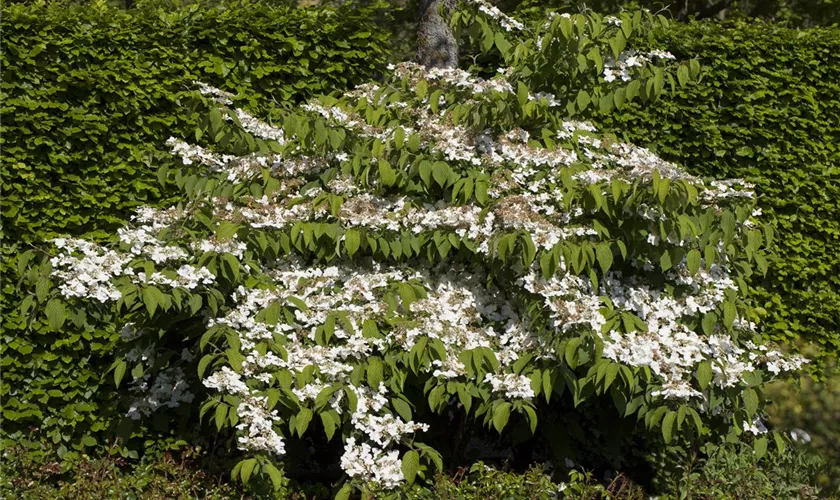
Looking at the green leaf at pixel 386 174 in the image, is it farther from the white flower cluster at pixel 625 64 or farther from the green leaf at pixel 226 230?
the white flower cluster at pixel 625 64

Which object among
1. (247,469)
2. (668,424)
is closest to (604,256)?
(668,424)

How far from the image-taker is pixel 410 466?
4066 mm

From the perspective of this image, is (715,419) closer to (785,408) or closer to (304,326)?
(785,408)

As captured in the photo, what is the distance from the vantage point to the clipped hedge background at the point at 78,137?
5.05 metres

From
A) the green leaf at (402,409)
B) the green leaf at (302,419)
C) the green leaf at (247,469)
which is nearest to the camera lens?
the green leaf at (247,469)

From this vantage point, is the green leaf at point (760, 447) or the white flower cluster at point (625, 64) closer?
the green leaf at point (760, 447)

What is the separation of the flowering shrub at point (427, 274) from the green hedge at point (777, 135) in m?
1.44

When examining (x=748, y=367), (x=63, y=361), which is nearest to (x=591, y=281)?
(x=748, y=367)

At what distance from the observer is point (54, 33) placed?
16.8 feet

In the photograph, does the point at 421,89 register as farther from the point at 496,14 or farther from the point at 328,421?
the point at 328,421

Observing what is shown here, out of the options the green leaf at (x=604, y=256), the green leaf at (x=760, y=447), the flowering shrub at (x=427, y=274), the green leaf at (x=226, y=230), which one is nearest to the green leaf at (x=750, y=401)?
the flowering shrub at (x=427, y=274)

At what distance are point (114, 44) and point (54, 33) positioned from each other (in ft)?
1.04

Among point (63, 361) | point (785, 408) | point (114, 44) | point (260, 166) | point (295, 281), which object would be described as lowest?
point (63, 361)

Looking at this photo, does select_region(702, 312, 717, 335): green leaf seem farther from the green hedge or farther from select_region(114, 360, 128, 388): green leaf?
select_region(114, 360, 128, 388): green leaf
